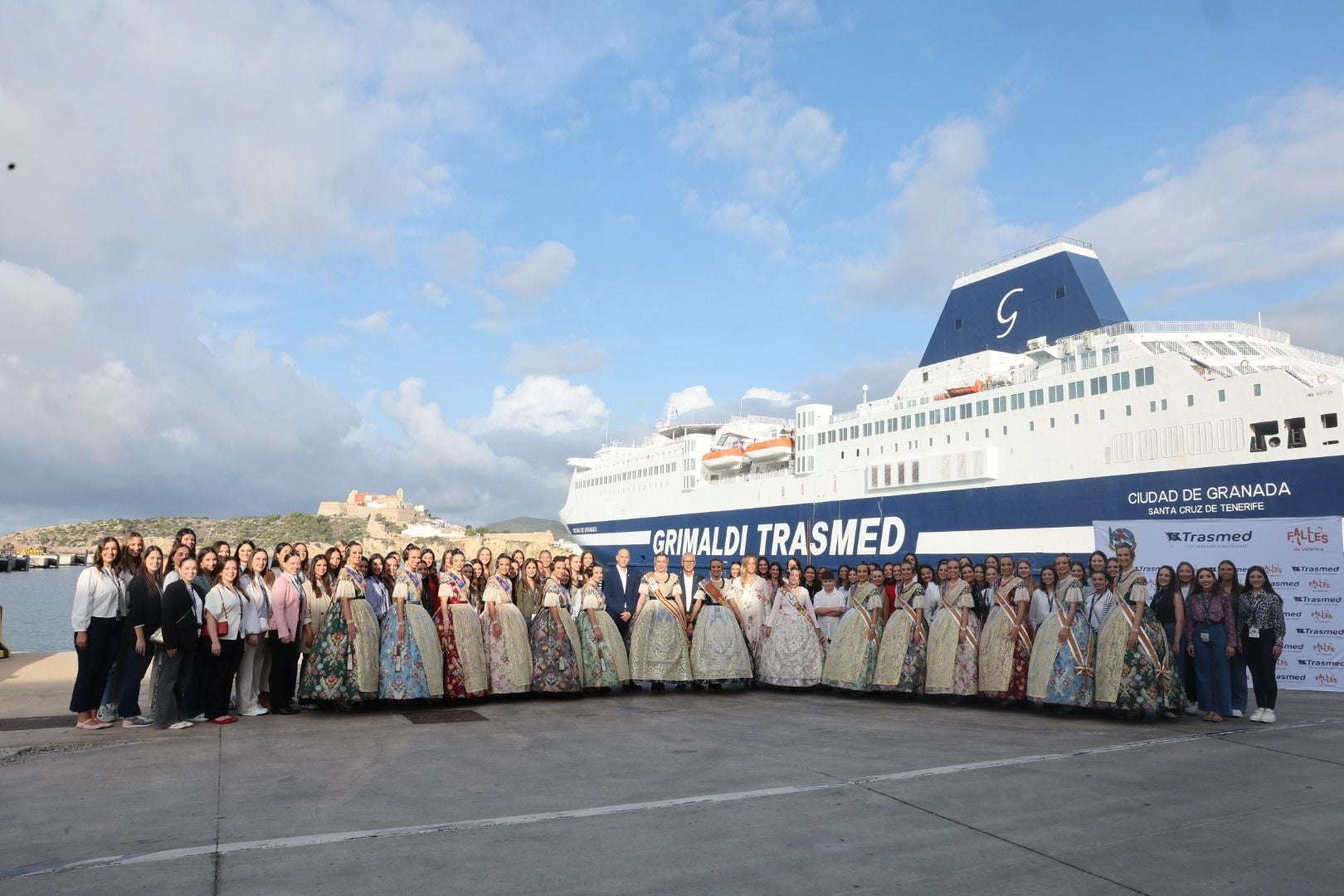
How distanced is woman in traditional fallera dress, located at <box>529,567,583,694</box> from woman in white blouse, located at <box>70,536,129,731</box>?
10.7 feet

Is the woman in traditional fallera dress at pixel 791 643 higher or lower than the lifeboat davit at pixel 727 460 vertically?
lower

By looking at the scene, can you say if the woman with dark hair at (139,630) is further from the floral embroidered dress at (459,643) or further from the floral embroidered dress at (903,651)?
the floral embroidered dress at (903,651)

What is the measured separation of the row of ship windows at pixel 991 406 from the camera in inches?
817

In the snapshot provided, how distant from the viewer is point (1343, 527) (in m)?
8.57

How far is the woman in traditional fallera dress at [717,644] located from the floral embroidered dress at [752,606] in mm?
253

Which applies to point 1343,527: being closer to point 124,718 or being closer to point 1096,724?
point 1096,724

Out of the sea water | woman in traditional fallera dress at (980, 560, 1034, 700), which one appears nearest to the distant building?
the sea water

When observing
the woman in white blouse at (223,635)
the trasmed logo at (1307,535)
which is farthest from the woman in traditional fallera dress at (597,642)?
the trasmed logo at (1307,535)

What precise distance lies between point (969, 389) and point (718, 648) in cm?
1891

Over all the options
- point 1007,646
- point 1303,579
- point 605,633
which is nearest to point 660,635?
point 605,633

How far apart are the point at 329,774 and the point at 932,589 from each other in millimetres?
5996

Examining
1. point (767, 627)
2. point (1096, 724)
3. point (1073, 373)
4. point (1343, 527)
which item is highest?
point (1073, 373)

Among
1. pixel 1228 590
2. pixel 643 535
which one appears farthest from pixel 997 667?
pixel 643 535

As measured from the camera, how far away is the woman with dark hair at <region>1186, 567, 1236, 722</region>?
666 centimetres
